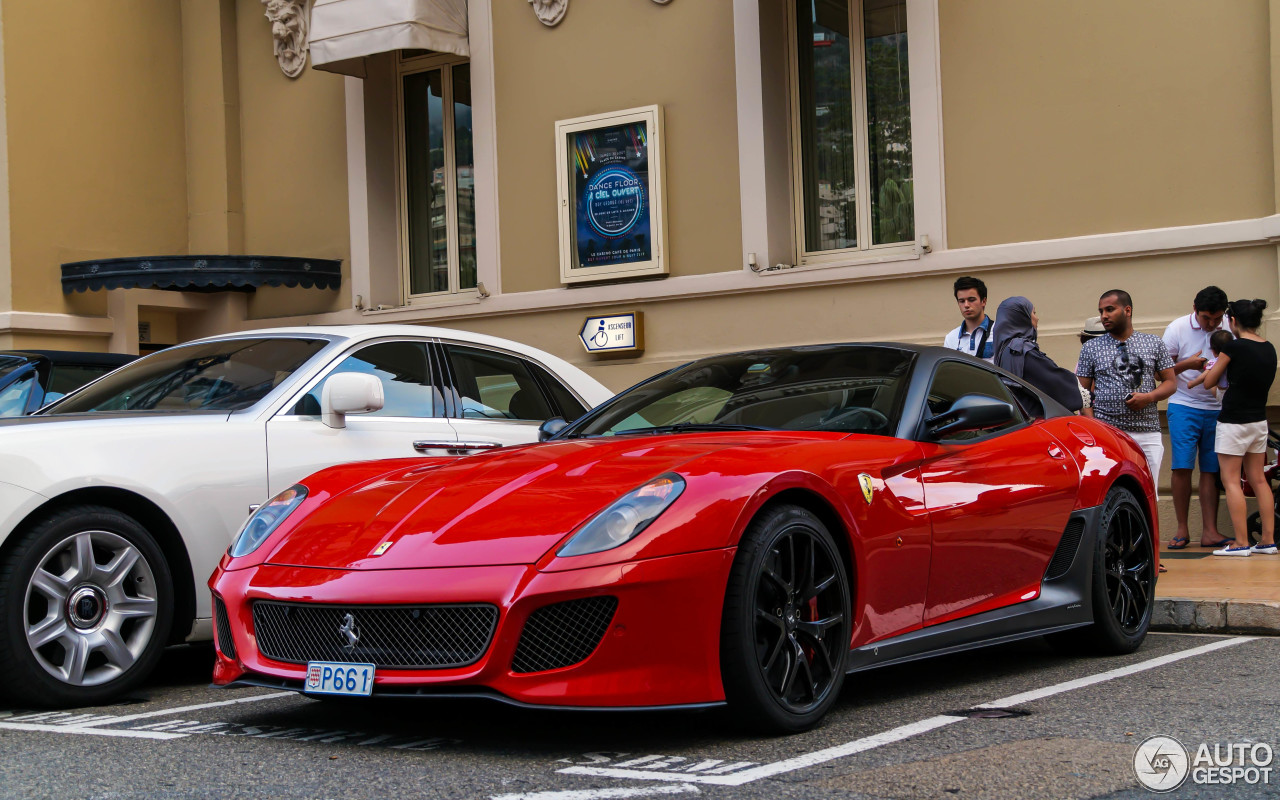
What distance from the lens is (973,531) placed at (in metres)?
5.05

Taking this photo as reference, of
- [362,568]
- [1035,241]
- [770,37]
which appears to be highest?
[770,37]

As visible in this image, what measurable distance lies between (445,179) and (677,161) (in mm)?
3163

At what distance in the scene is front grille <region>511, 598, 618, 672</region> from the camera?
3855mm

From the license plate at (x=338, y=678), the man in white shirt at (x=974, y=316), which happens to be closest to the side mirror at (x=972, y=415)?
the license plate at (x=338, y=678)

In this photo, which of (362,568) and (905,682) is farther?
(905,682)

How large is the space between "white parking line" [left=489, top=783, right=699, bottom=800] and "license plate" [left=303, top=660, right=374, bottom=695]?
69 centimetres

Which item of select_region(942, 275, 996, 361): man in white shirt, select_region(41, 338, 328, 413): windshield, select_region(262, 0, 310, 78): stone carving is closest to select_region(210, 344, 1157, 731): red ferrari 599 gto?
select_region(41, 338, 328, 413): windshield

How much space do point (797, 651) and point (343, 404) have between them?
243cm

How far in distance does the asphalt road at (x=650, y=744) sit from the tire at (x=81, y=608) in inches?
4.9

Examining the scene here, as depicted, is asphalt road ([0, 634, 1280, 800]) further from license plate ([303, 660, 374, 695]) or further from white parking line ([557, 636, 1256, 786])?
license plate ([303, 660, 374, 695])

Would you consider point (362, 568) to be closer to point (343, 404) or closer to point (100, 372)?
point (343, 404)

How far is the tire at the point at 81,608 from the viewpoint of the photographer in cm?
488

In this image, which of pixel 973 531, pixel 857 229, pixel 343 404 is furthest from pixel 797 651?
pixel 857 229

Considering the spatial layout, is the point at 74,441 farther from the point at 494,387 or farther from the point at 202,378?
the point at 494,387
